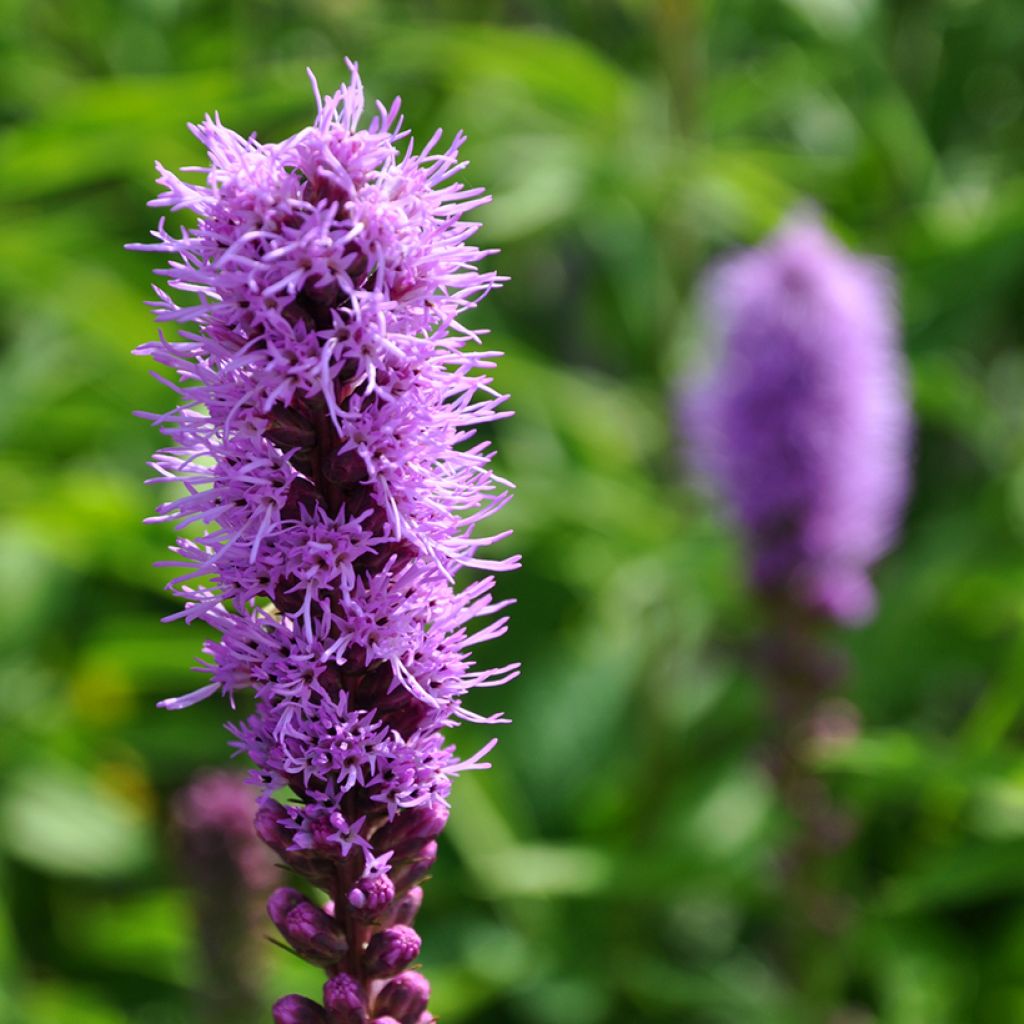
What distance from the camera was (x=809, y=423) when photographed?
3.86 m

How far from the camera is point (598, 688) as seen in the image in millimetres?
4582

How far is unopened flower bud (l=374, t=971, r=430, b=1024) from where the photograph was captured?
1.74 meters

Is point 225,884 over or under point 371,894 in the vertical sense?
over

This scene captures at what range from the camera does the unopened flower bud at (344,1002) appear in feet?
5.55

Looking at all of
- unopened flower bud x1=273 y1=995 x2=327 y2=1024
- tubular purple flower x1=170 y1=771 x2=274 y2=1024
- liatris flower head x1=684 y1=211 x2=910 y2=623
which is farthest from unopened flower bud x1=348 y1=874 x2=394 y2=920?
liatris flower head x1=684 y1=211 x2=910 y2=623

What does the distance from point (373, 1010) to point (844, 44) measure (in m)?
2.97

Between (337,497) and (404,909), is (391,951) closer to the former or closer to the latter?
(404,909)

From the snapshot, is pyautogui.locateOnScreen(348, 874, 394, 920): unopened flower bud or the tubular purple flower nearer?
pyautogui.locateOnScreen(348, 874, 394, 920): unopened flower bud

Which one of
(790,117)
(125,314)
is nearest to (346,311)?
(125,314)

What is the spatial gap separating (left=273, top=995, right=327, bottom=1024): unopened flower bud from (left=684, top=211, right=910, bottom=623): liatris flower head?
2.36 meters

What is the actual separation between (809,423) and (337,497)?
93.9 inches

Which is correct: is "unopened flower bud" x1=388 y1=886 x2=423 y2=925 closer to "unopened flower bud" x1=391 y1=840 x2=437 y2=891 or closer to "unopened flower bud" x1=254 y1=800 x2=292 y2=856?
"unopened flower bud" x1=391 y1=840 x2=437 y2=891

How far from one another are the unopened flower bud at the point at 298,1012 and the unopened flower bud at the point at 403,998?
65mm

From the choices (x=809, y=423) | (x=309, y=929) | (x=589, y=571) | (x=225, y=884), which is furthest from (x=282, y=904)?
(x=589, y=571)
